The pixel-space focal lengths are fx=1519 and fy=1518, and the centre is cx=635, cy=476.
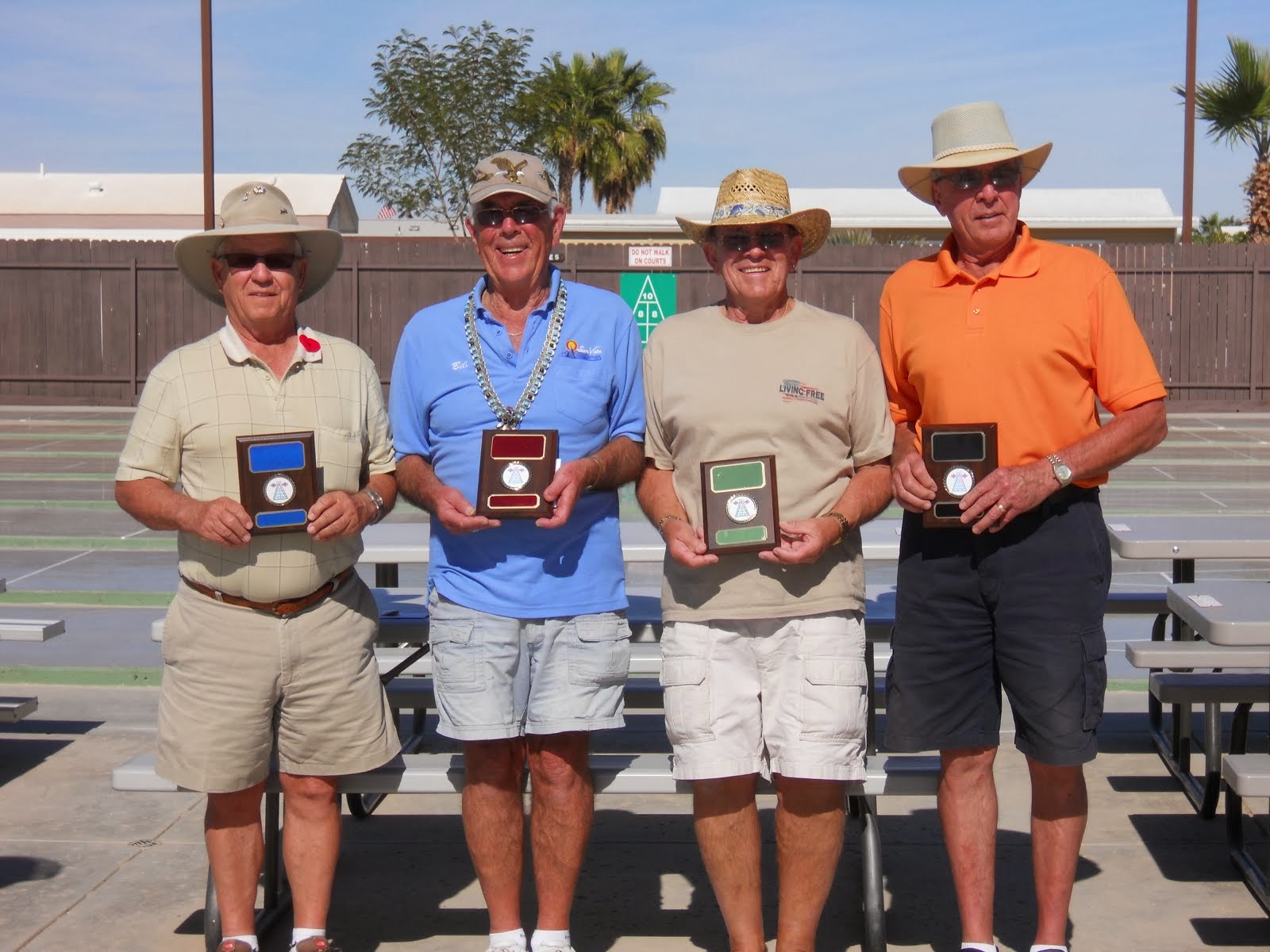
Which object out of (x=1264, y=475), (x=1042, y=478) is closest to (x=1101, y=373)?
(x=1042, y=478)

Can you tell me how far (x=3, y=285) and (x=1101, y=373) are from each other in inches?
892

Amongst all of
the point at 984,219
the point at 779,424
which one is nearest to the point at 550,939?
the point at 779,424

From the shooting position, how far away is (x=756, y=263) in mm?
3848

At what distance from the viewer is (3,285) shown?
23453mm

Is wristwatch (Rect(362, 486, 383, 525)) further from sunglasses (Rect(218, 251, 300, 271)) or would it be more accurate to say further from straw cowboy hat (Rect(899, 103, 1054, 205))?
straw cowboy hat (Rect(899, 103, 1054, 205))

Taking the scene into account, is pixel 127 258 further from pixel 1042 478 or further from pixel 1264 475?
pixel 1042 478

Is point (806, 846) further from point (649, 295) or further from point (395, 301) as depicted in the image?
point (395, 301)

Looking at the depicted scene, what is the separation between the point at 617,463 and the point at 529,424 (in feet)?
0.82

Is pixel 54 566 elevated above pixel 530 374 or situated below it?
below

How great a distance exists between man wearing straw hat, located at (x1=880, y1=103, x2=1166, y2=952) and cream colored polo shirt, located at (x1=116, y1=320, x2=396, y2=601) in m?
1.47

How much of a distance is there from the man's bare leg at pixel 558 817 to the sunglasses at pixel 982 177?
1.74m

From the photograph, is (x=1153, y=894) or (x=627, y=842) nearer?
(x=1153, y=894)

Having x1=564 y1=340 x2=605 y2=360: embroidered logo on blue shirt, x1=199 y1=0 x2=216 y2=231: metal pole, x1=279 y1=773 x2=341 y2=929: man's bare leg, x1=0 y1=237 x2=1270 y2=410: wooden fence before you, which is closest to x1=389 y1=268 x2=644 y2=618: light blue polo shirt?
x1=564 y1=340 x2=605 y2=360: embroidered logo on blue shirt

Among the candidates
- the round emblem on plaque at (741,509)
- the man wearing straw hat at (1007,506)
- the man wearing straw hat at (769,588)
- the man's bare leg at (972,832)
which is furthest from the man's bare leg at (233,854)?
the man's bare leg at (972,832)
